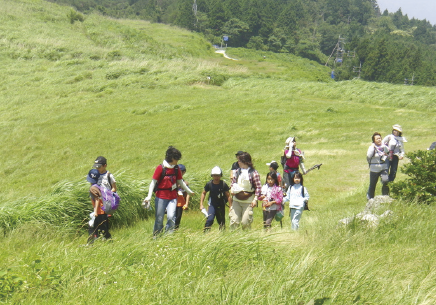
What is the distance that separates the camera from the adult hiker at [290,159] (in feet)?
37.5

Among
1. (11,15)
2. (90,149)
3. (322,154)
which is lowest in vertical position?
(90,149)

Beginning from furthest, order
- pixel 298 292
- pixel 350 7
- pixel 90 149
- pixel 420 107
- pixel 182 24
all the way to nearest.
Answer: pixel 350 7
pixel 182 24
pixel 420 107
pixel 90 149
pixel 298 292

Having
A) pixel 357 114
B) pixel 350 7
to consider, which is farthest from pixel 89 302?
pixel 350 7

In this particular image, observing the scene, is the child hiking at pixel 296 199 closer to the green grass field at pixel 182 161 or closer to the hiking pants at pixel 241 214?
the green grass field at pixel 182 161

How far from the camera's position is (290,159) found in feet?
38.0

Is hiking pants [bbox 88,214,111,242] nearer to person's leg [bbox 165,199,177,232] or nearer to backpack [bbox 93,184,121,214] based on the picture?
backpack [bbox 93,184,121,214]

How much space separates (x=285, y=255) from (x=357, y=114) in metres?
20.7

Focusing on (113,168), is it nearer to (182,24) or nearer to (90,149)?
(90,149)

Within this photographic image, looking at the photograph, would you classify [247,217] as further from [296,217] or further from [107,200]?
[107,200]

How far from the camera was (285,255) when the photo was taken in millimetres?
5664

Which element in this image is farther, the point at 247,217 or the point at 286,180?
the point at 286,180

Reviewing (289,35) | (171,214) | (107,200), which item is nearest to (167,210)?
(171,214)

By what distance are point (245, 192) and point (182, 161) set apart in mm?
11036

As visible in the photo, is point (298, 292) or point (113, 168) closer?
point (298, 292)
